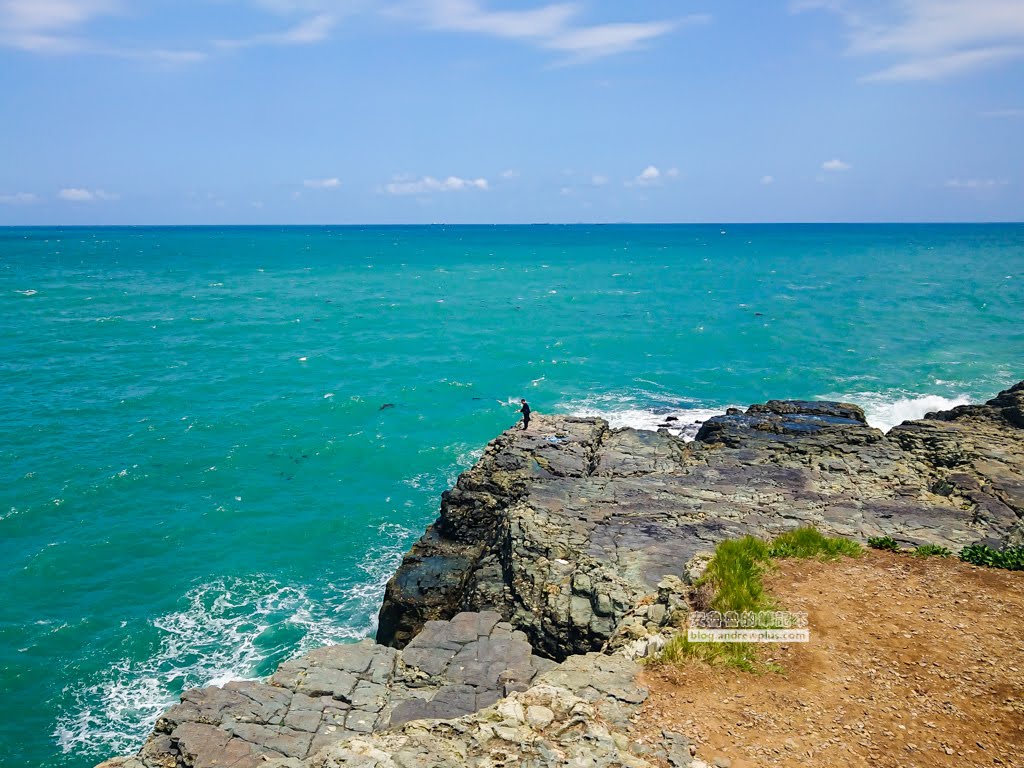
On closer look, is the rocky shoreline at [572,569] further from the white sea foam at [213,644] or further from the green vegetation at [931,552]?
the white sea foam at [213,644]

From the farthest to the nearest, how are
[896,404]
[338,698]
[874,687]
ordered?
[896,404]
[338,698]
[874,687]

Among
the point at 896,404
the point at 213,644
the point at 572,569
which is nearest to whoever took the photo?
the point at 572,569

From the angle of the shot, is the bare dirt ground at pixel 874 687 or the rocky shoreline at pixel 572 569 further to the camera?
the rocky shoreline at pixel 572 569

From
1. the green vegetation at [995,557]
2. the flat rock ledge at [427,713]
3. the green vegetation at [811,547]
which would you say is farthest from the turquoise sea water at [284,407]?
the green vegetation at [995,557]

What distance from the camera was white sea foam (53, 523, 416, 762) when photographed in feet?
68.6

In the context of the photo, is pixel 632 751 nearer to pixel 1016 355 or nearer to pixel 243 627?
pixel 243 627

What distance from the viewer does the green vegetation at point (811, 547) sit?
60.7ft

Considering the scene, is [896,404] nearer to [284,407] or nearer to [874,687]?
[874,687]

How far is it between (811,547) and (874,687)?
224 inches

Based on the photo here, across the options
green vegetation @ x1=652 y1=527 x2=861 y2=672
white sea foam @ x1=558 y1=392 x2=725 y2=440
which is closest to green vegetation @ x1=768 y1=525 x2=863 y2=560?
green vegetation @ x1=652 y1=527 x2=861 y2=672

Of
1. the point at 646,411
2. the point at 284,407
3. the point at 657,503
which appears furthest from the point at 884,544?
the point at 284,407

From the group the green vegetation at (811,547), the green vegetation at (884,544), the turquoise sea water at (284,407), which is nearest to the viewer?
the green vegetation at (811,547)

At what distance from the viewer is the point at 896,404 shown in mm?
46562

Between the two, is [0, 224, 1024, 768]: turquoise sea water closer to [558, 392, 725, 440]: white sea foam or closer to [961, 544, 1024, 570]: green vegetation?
[558, 392, 725, 440]: white sea foam
